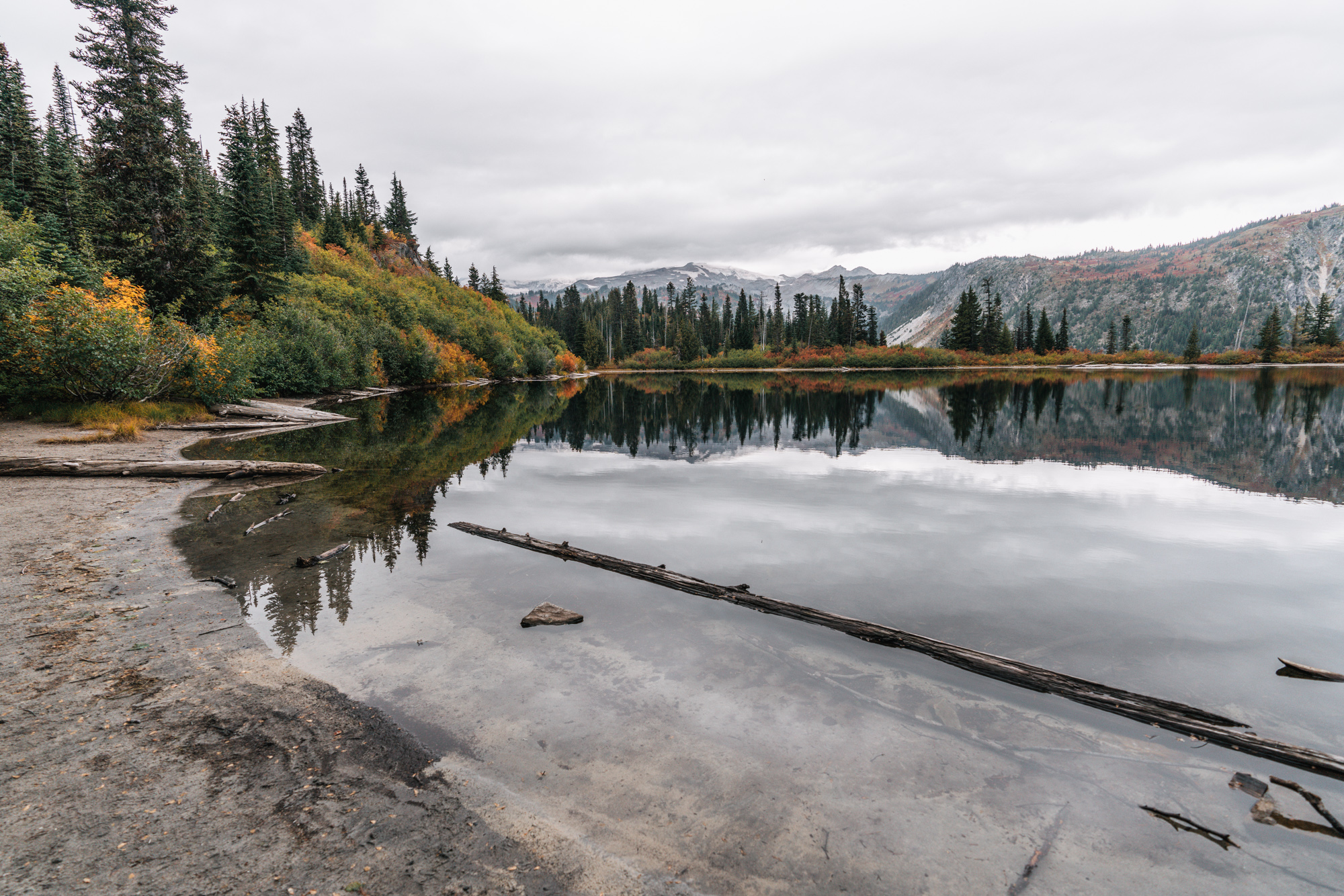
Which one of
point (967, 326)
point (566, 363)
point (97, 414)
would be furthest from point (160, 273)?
point (967, 326)

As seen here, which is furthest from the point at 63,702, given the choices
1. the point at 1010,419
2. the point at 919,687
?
the point at 1010,419

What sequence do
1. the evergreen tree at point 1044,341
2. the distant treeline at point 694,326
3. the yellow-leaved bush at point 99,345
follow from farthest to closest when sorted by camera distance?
1. the distant treeline at point 694,326
2. the evergreen tree at point 1044,341
3. the yellow-leaved bush at point 99,345

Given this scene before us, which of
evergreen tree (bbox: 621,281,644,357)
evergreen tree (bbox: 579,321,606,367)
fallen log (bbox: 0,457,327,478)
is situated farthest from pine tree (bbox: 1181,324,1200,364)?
fallen log (bbox: 0,457,327,478)

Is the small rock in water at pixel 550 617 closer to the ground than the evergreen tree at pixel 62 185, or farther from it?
closer to the ground

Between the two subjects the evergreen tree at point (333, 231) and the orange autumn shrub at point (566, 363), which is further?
the orange autumn shrub at point (566, 363)

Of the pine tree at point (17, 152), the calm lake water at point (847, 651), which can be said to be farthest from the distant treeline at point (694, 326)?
the calm lake water at point (847, 651)

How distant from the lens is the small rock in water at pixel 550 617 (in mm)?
9703

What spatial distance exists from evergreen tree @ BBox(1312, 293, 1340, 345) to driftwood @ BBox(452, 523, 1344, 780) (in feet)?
535

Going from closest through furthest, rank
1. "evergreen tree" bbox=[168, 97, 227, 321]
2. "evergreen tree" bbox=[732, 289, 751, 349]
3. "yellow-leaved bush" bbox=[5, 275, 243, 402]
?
"yellow-leaved bush" bbox=[5, 275, 243, 402]
"evergreen tree" bbox=[168, 97, 227, 321]
"evergreen tree" bbox=[732, 289, 751, 349]

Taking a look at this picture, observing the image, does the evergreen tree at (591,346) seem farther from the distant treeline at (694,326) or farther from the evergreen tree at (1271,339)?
the evergreen tree at (1271,339)

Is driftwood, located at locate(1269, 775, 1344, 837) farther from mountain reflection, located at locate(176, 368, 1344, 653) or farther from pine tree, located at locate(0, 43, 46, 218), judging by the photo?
pine tree, located at locate(0, 43, 46, 218)

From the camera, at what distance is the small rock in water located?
9.70m

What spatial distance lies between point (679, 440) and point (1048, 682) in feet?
93.7

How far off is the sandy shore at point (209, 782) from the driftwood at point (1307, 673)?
980 cm
